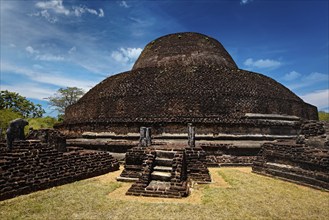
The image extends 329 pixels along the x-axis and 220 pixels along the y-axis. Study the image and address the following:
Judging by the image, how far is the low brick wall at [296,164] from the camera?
6010mm

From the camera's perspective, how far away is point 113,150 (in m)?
11.0

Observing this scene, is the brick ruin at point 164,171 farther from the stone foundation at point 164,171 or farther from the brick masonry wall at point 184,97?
the brick masonry wall at point 184,97

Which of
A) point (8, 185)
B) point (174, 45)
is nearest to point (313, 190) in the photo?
point (8, 185)

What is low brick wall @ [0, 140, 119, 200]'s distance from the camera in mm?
5004

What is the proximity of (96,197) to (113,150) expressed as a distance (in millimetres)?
6098

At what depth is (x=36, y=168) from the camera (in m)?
5.65

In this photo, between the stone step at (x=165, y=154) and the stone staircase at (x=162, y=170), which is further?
the stone step at (x=165, y=154)

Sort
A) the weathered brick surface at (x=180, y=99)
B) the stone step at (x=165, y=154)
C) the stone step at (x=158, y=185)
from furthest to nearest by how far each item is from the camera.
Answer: the weathered brick surface at (x=180, y=99) < the stone step at (x=165, y=154) < the stone step at (x=158, y=185)

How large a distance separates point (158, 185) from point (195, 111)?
265 inches

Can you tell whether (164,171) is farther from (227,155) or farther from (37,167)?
(227,155)

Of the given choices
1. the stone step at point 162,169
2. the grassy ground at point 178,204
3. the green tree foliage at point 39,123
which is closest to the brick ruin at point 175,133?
the stone step at point 162,169

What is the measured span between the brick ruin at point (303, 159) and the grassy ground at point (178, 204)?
0.52 metres

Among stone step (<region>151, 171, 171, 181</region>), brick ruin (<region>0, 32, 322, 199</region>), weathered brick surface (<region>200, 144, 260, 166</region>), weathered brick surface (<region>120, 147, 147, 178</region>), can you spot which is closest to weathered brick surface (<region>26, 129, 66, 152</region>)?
brick ruin (<region>0, 32, 322, 199</region>)

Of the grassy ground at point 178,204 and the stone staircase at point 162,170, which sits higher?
the stone staircase at point 162,170
